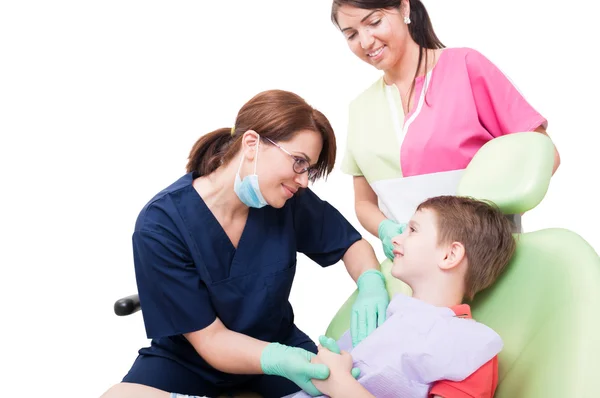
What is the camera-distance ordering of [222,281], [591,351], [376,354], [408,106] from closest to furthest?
[591,351] → [376,354] → [222,281] → [408,106]

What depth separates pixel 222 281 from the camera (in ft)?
5.88

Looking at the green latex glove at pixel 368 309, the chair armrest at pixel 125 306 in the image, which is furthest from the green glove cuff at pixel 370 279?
the chair armrest at pixel 125 306

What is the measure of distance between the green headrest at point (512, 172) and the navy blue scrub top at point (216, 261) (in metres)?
0.49

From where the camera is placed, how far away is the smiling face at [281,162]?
67.4 inches

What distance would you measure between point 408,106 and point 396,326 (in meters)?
0.71

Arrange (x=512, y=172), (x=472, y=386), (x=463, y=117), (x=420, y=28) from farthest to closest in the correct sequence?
1. (x=420, y=28)
2. (x=463, y=117)
3. (x=512, y=172)
4. (x=472, y=386)

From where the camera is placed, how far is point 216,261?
180cm

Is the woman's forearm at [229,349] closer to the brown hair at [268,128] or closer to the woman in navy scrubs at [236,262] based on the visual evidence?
the woman in navy scrubs at [236,262]

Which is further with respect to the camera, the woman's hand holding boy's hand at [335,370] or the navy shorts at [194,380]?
the navy shorts at [194,380]

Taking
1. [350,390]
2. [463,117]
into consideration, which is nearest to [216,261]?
[350,390]

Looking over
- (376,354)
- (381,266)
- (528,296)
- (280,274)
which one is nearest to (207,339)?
(280,274)

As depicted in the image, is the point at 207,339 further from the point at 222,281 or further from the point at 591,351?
the point at 591,351

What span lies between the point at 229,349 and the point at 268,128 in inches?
22.6

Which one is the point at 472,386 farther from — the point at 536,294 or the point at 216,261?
the point at 216,261
